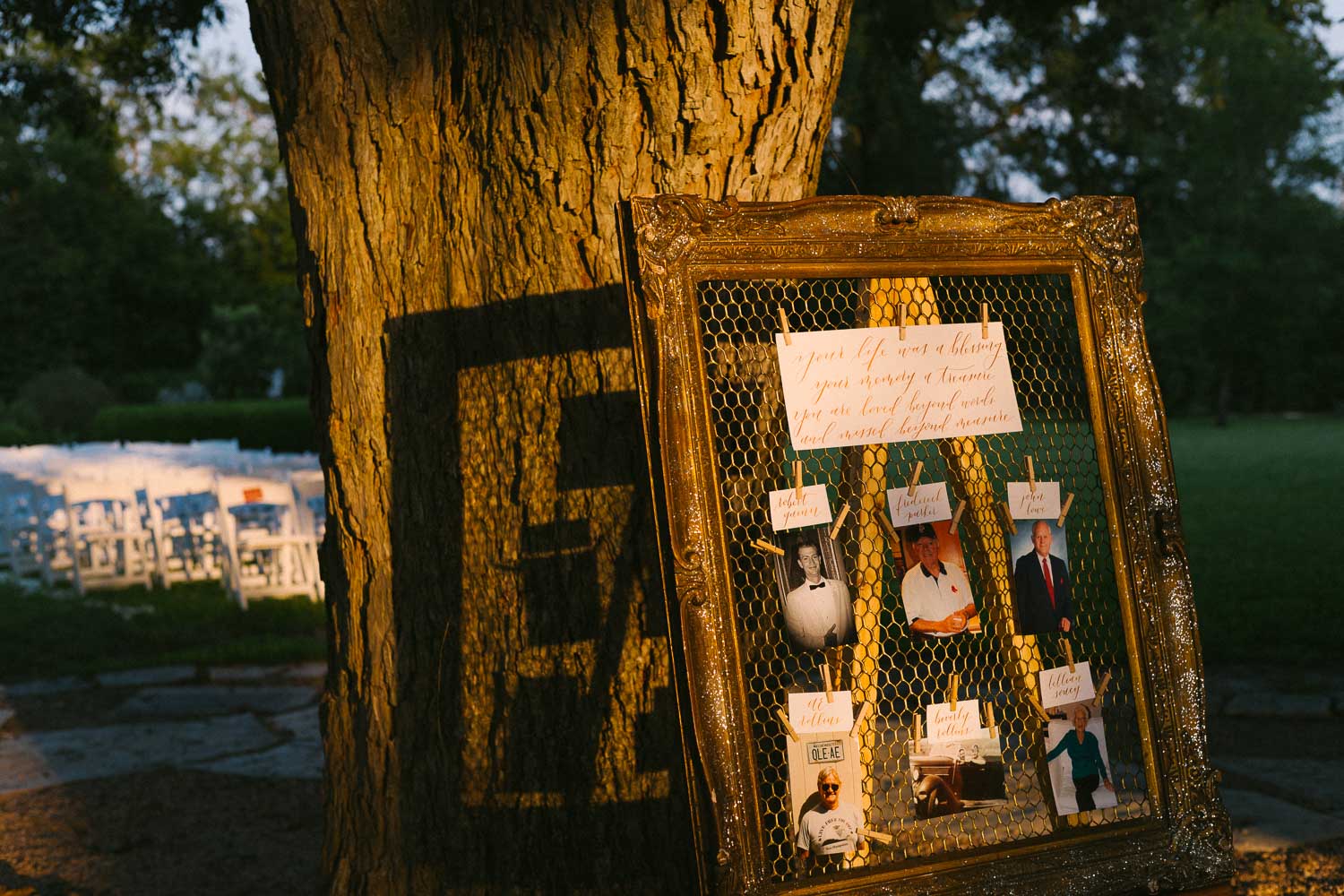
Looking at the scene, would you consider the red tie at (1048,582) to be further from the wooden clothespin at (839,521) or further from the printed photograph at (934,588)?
the wooden clothespin at (839,521)

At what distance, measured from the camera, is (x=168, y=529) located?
11414mm

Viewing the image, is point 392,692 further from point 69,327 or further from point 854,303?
point 69,327

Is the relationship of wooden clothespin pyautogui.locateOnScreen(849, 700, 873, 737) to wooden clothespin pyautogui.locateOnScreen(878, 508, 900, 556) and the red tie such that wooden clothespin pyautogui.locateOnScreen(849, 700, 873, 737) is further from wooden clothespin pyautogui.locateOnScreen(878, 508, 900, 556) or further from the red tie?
the red tie

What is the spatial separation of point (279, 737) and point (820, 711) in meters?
4.78

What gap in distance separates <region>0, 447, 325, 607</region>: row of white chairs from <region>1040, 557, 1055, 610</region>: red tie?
7931mm

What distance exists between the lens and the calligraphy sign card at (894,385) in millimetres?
2227

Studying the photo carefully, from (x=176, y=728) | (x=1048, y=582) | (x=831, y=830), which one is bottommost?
(x=176, y=728)

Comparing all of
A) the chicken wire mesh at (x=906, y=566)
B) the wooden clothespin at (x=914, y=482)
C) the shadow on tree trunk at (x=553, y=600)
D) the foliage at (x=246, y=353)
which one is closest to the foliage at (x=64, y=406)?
the foliage at (x=246, y=353)

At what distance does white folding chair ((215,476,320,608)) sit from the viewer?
379 inches

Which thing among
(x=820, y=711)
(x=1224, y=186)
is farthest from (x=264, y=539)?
(x=1224, y=186)

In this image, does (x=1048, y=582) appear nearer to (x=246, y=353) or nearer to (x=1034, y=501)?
(x=1034, y=501)

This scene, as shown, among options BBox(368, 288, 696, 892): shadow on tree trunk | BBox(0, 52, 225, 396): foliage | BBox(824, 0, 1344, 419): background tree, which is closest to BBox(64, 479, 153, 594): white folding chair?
BBox(368, 288, 696, 892): shadow on tree trunk

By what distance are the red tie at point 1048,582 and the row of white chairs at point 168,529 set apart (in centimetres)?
793

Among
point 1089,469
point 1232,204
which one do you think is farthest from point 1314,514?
point 1232,204
